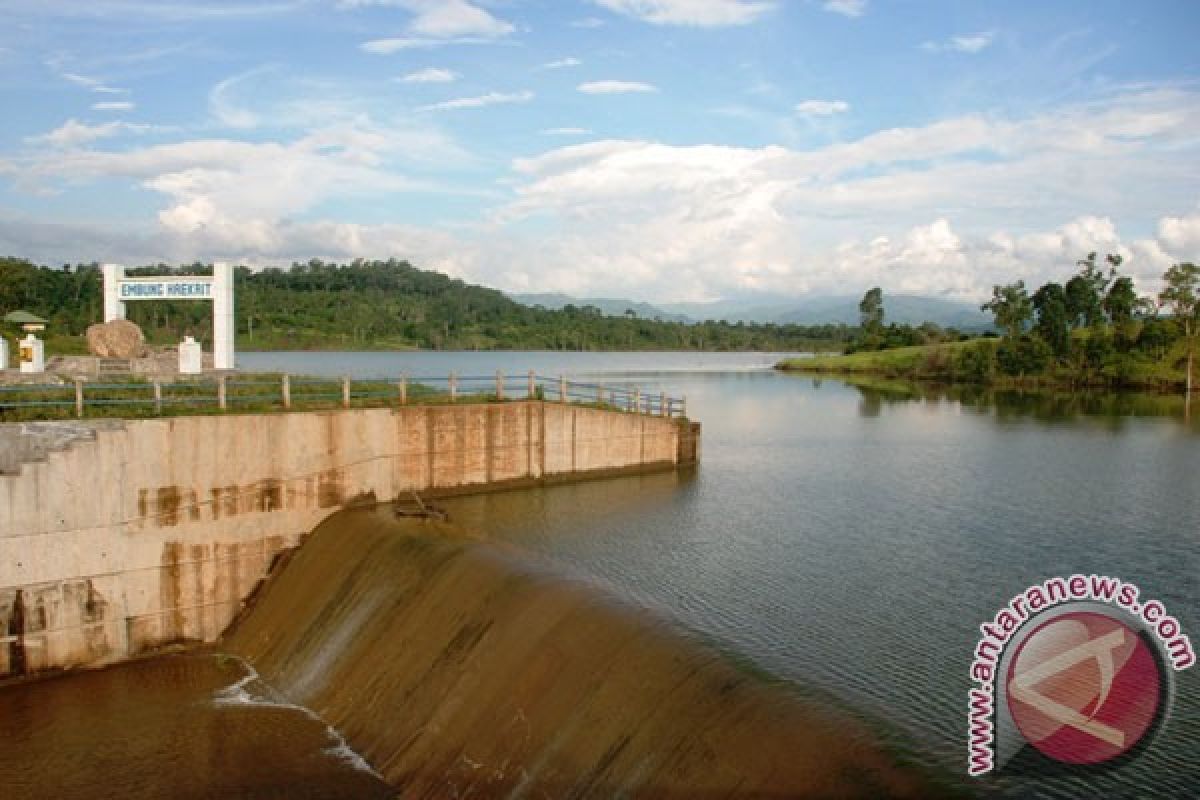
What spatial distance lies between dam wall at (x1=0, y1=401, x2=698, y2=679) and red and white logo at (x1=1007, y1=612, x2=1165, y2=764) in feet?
52.1

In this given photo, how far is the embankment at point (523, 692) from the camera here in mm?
9008

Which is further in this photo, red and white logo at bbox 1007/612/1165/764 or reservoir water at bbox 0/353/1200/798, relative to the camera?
reservoir water at bbox 0/353/1200/798

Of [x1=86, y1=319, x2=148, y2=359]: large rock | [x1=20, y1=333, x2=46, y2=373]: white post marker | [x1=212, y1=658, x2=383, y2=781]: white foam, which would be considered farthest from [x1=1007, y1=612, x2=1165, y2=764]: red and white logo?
[x1=20, y1=333, x2=46, y2=373]: white post marker

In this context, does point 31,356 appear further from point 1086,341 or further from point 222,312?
point 1086,341

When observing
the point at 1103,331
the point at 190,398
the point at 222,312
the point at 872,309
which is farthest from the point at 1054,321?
the point at 190,398

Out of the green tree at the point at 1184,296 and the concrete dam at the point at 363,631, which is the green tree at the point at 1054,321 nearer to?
the green tree at the point at 1184,296

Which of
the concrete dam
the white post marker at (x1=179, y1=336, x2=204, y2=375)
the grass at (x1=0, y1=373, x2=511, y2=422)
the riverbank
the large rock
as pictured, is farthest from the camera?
the riverbank

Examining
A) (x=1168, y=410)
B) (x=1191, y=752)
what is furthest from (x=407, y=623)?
(x=1168, y=410)

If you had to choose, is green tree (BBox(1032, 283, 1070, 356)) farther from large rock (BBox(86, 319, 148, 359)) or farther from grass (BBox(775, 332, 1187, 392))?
large rock (BBox(86, 319, 148, 359))

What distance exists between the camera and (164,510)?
18.8 metres

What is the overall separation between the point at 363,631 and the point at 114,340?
54.0ft

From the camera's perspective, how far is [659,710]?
10.2 meters

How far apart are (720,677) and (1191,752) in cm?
580

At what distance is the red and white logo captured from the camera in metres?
10.5
